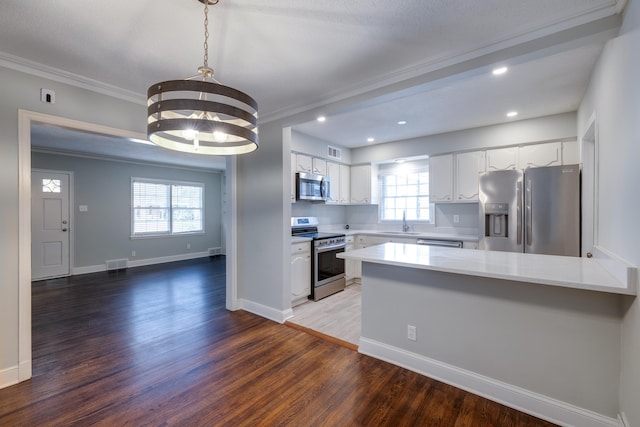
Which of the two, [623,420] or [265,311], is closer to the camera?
[623,420]

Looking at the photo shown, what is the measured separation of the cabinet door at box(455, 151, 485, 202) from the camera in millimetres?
4312

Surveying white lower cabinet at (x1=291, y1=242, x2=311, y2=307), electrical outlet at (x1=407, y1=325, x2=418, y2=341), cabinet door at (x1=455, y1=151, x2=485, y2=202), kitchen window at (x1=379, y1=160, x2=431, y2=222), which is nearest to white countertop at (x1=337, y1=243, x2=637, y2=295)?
electrical outlet at (x1=407, y1=325, x2=418, y2=341)

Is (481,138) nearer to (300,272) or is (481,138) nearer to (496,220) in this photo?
(496,220)

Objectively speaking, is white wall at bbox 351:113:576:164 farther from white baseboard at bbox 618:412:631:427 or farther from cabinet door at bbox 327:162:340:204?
white baseboard at bbox 618:412:631:427

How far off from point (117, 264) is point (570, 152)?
8615mm

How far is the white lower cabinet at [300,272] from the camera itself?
12.6ft

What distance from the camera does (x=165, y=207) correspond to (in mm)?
7410

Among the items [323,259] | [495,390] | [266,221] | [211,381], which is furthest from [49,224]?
[495,390]

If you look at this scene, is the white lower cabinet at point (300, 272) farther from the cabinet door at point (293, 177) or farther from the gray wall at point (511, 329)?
the gray wall at point (511, 329)

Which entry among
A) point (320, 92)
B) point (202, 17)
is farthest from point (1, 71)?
point (320, 92)

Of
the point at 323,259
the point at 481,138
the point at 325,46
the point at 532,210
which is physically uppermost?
the point at 325,46

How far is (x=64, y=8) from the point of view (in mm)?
1684

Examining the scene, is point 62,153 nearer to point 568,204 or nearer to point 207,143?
point 207,143

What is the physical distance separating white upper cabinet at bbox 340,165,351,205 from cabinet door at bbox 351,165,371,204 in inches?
3.2
